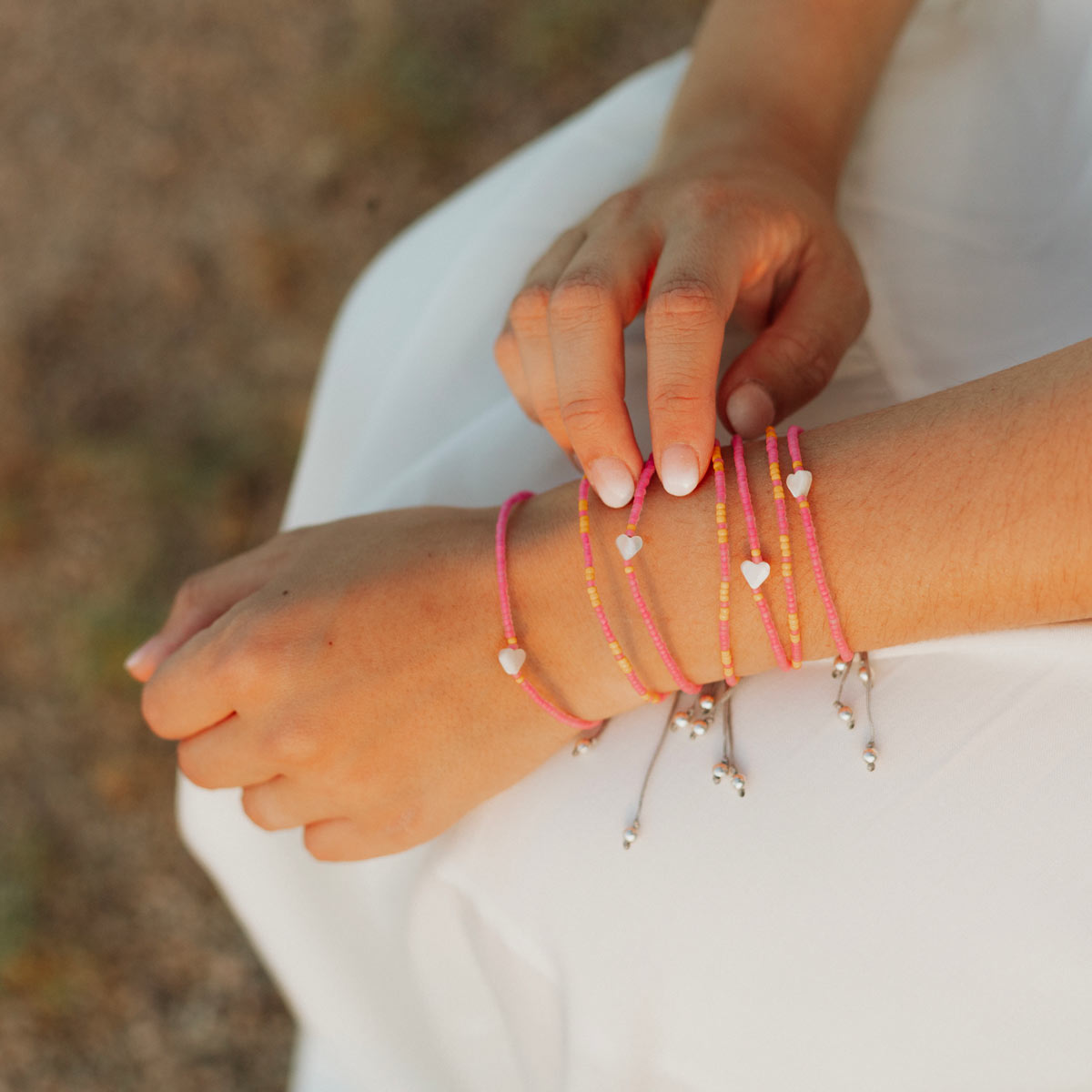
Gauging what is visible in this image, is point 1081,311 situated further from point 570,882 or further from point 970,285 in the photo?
point 570,882

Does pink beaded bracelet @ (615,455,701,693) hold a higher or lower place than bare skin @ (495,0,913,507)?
lower

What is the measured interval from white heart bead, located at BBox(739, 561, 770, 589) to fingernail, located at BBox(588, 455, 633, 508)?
156 mm

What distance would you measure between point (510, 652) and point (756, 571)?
0.30 meters

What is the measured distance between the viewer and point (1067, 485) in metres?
0.87

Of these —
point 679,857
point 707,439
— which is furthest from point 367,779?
point 707,439

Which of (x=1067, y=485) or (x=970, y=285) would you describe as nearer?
(x=1067, y=485)

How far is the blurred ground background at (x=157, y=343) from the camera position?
87.4 inches

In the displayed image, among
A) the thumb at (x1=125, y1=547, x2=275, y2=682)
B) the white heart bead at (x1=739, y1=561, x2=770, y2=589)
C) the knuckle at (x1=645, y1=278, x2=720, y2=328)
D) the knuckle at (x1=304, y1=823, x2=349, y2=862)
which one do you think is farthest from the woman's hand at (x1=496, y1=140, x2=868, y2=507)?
the knuckle at (x1=304, y1=823, x2=349, y2=862)

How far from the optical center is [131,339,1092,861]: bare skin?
91cm

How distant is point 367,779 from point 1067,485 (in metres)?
0.82

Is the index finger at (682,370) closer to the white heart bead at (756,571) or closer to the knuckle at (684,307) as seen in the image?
the knuckle at (684,307)

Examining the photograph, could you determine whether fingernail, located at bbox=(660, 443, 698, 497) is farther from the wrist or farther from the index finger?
the wrist

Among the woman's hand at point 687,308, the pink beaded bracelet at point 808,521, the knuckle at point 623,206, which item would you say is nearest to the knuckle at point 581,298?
the woman's hand at point 687,308

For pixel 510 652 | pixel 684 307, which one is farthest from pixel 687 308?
pixel 510 652
